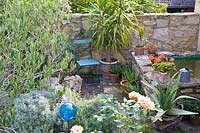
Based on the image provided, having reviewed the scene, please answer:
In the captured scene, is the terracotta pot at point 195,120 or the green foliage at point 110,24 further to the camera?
the green foliage at point 110,24

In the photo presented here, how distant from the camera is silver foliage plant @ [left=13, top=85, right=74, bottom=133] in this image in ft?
9.21

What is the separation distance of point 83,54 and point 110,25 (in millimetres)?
781

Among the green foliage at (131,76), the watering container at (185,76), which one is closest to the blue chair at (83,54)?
the green foliage at (131,76)

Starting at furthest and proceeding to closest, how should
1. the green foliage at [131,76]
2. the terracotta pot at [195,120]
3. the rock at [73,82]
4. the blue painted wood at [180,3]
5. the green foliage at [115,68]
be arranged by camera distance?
the blue painted wood at [180,3], the green foliage at [115,68], the green foliage at [131,76], the rock at [73,82], the terracotta pot at [195,120]

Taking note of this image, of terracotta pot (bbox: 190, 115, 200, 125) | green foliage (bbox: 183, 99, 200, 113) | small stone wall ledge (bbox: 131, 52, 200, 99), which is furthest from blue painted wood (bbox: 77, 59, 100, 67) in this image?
terracotta pot (bbox: 190, 115, 200, 125)

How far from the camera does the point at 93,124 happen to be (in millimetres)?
2889

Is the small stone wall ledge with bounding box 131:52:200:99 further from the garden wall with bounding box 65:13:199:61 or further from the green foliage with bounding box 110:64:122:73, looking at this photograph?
the garden wall with bounding box 65:13:199:61

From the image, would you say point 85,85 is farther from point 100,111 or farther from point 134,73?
point 100,111

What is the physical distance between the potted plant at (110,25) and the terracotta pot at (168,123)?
1.85 m

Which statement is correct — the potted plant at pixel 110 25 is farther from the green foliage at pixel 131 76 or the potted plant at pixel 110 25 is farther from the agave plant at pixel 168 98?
the agave plant at pixel 168 98

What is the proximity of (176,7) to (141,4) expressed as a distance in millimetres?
2169

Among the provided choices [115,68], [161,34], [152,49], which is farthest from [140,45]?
[115,68]

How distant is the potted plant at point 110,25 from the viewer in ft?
17.2

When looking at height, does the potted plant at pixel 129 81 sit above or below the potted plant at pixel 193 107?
above
